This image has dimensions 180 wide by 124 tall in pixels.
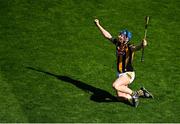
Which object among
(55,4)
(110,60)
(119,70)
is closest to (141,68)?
(110,60)

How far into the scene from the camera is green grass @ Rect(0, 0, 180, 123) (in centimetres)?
1696

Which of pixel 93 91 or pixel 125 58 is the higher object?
pixel 125 58

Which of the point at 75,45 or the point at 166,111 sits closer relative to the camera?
the point at 166,111

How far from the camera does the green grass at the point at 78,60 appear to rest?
55.6ft

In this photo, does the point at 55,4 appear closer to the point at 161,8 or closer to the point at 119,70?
the point at 161,8

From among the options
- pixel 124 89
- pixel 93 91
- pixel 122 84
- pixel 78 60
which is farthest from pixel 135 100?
pixel 78 60

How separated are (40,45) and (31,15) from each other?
3.09 metres

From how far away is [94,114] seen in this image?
16703 mm

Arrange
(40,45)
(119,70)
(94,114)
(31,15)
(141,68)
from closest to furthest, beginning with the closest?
(94,114), (119,70), (141,68), (40,45), (31,15)

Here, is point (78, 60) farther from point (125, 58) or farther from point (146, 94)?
point (146, 94)

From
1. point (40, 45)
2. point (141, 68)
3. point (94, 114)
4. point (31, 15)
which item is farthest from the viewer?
point (31, 15)

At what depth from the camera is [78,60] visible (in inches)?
824

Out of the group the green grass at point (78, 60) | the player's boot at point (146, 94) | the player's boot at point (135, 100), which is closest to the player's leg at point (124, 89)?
the player's boot at point (135, 100)

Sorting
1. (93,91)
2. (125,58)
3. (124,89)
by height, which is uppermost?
(125,58)
